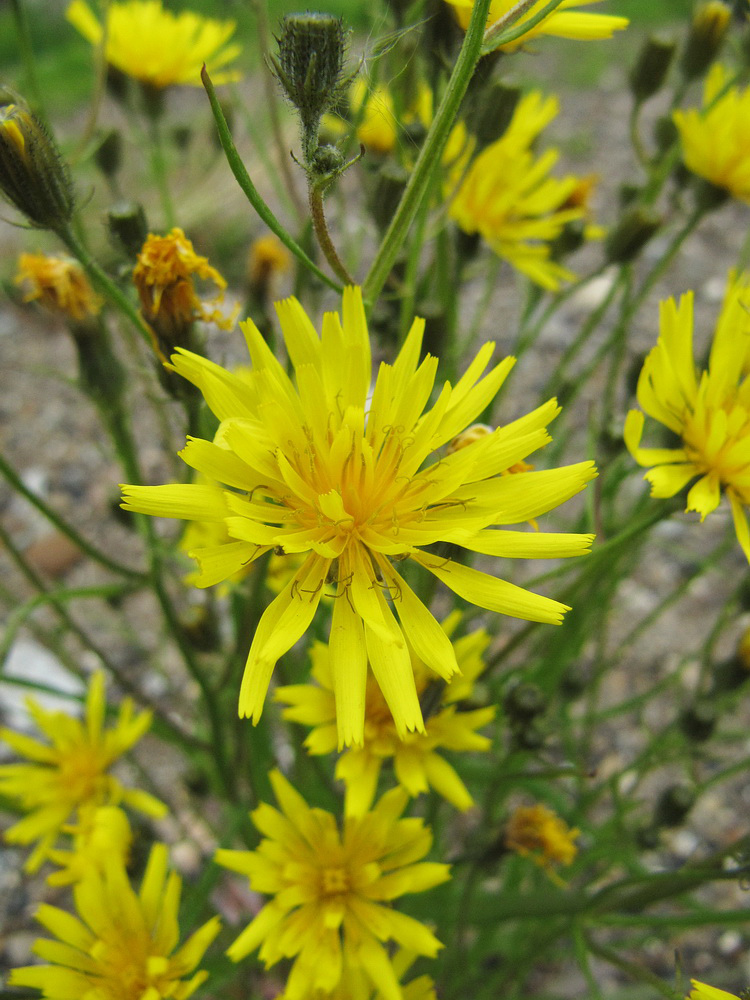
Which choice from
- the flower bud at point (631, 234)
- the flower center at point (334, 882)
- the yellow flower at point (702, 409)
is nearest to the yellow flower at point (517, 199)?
the flower bud at point (631, 234)

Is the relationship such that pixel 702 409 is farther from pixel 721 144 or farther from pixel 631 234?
pixel 721 144

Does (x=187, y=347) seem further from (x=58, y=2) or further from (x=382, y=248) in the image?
(x=58, y=2)

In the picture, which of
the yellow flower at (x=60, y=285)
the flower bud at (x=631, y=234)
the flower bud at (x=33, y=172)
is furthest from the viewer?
the flower bud at (x=631, y=234)

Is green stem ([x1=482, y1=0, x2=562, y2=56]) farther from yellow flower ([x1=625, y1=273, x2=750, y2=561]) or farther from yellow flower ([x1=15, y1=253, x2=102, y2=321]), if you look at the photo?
yellow flower ([x1=15, y1=253, x2=102, y2=321])

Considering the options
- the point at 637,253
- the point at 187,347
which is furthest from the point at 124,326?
the point at 637,253

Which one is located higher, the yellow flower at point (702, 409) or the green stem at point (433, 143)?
the green stem at point (433, 143)

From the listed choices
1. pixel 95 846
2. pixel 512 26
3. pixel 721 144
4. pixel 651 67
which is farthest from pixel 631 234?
pixel 95 846

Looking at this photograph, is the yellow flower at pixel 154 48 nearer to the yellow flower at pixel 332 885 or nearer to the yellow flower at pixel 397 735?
the yellow flower at pixel 397 735

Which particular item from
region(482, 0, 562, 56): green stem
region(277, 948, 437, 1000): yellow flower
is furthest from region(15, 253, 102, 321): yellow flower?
region(277, 948, 437, 1000): yellow flower
